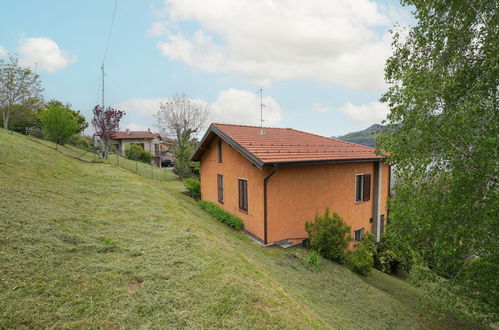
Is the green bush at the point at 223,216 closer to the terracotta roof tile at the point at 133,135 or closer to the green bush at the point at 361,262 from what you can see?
the green bush at the point at 361,262

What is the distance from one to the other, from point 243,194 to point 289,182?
7.27ft

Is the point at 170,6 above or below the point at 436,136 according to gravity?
above

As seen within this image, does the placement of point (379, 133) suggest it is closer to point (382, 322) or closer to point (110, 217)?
point (382, 322)

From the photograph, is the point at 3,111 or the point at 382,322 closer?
the point at 382,322

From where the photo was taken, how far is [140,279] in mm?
3793

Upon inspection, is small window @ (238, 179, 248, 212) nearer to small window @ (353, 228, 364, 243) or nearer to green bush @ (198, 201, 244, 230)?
green bush @ (198, 201, 244, 230)

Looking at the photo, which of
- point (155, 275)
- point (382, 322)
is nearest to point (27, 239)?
point (155, 275)

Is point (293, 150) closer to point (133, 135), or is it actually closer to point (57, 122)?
point (57, 122)

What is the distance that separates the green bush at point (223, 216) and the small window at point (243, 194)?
58cm

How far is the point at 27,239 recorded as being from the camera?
12.9 ft

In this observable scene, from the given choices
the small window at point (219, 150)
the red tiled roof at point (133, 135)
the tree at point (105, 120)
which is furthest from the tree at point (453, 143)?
the red tiled roof at point (133, 135)

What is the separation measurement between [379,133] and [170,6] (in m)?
9.31

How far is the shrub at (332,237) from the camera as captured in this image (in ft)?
27.2

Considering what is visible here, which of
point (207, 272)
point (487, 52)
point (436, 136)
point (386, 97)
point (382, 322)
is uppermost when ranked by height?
point (487, 52)
